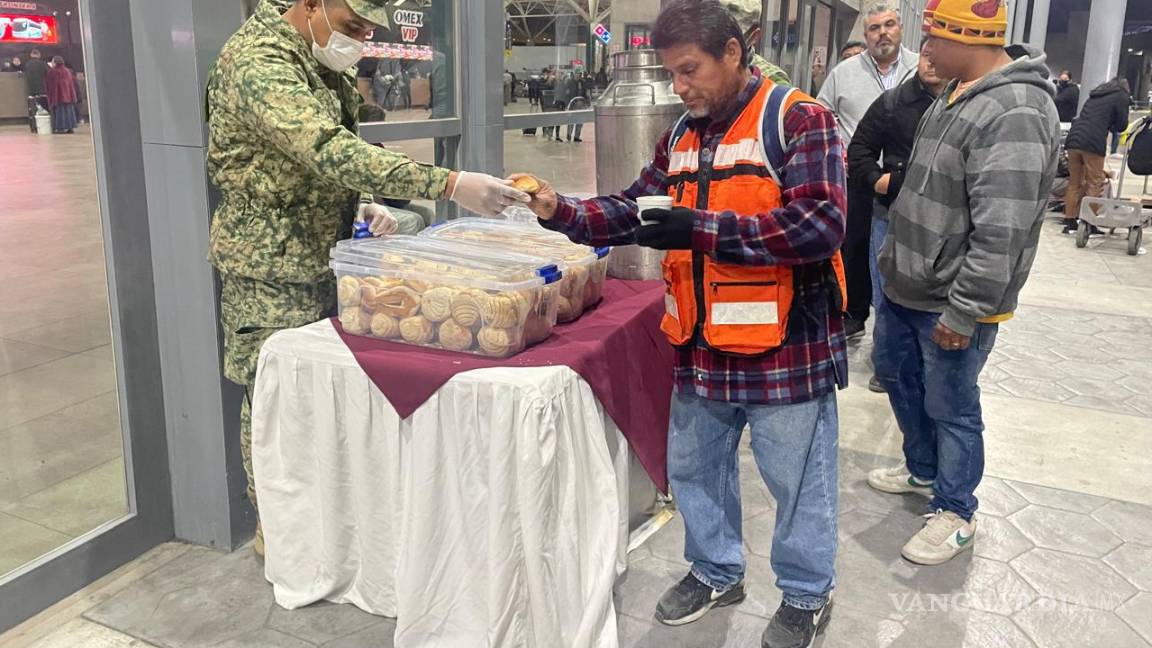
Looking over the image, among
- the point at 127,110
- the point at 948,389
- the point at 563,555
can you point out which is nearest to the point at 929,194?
the point at 948,389

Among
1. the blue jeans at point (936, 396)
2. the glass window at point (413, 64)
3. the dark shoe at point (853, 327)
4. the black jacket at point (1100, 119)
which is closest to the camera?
the blue jeans at point (936, 396)

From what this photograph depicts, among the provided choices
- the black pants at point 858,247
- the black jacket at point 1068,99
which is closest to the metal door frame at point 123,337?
the black pants at point 858,247

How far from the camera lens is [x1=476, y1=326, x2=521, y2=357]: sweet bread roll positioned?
2062mm

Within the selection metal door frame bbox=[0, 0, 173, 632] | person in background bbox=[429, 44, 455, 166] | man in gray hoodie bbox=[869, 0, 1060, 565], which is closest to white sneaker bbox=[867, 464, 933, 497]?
man in gray hoodie bbox=[869, 0, 1060, 565]

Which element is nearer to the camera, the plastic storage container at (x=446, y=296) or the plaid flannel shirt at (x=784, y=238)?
the plaid flannel shirt at (x=784, y=238)

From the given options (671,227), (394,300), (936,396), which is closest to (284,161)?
(394,300)

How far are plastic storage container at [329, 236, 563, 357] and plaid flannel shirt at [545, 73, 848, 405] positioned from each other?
17cm

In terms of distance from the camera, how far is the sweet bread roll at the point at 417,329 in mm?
2143

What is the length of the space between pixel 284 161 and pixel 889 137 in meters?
2.56

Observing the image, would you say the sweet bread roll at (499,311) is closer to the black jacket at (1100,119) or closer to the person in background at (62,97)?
the person in background at (62,97)

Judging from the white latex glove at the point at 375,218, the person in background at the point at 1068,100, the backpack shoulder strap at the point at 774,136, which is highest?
the person in background at the point at 1068,100

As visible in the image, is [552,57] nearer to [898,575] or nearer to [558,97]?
[558,97]

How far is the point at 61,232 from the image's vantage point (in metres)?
2.68

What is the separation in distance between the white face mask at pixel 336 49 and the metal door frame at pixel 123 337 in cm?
69
